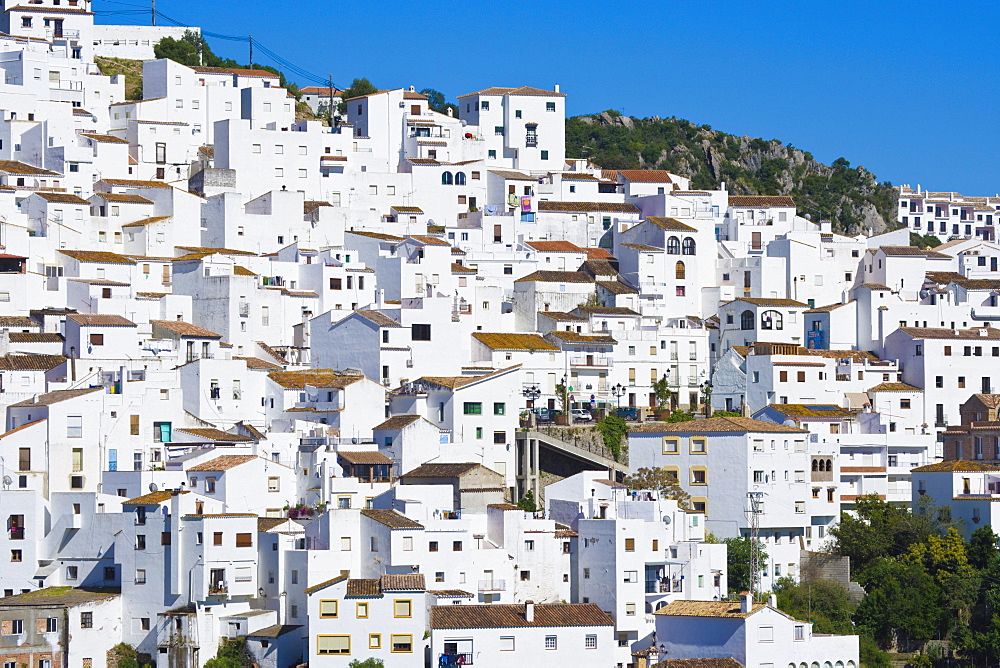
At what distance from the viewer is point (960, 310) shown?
68.9m

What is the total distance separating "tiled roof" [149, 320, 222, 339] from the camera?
57.8 m

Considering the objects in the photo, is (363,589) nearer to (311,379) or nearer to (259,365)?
(311,379)

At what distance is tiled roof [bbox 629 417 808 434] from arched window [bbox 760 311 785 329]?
35.5 ft

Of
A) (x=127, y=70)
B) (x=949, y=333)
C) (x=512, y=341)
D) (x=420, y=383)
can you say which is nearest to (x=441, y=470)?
(x=420, y=383)

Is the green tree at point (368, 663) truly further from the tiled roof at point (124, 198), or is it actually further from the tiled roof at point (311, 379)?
the tiled roof at point (124, 198)

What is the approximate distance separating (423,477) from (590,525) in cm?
567

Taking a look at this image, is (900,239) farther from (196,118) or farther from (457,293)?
(196,118)

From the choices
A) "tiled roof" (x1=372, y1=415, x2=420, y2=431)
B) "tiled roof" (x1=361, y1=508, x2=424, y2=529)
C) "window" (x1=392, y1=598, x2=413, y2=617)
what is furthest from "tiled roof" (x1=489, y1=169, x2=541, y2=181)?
"window" (x1=392, y1=598, x2=413, y2=617)

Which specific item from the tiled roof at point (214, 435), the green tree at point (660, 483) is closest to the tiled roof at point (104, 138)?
the tiled roof at point (214, 435)

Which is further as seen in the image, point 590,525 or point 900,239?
point 900,239

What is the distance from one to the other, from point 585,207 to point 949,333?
662 inches

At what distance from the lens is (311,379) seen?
56.9 meters

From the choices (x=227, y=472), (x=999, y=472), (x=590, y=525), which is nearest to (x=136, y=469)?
A: (x=227, y=472)

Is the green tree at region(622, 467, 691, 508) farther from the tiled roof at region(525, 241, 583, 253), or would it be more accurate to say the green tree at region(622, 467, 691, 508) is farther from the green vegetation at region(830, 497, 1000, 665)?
the tiled roof at region(525, 241, 583, 253)
